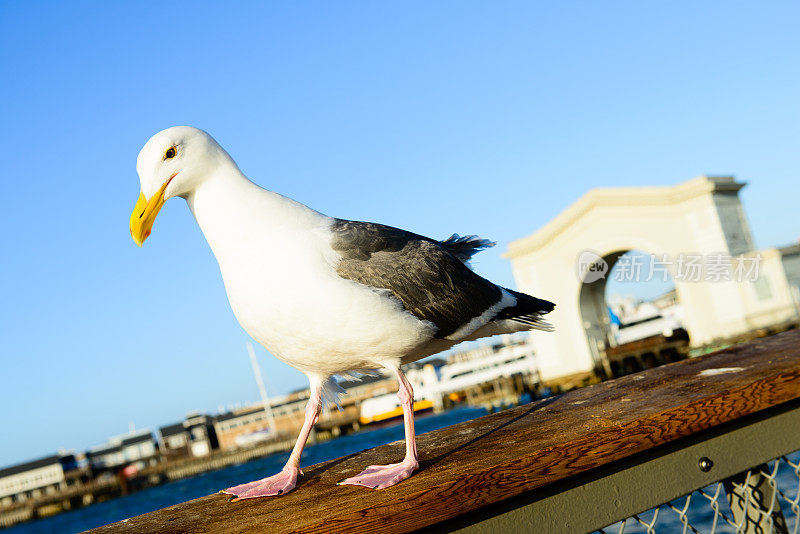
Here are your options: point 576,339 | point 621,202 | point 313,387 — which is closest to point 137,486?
point 576,339

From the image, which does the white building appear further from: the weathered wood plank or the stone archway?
the weathered wood plank

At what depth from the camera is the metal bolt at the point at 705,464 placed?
1863 mm

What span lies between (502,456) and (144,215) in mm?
1356

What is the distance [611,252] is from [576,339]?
4523 millimetres

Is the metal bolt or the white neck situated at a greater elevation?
the white neck

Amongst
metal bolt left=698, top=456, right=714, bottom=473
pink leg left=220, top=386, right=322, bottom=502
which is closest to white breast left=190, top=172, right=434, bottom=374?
pink leg left=220, top=386, right=322, bottom=502

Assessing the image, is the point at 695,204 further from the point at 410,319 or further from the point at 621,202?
the point at 410,319

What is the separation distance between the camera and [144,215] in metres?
2.19

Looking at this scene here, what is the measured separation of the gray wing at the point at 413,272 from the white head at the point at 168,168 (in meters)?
0.50

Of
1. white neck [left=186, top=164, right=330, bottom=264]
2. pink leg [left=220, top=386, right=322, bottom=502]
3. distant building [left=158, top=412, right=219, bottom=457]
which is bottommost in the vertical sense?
distant building [left=158, top=412, right=219, bottom=457]

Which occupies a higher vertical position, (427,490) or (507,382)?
(427,490)

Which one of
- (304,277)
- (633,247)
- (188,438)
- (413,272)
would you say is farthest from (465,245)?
(188,438)

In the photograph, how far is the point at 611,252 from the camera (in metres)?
28.2

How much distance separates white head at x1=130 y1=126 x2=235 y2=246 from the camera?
2201 millimetres
